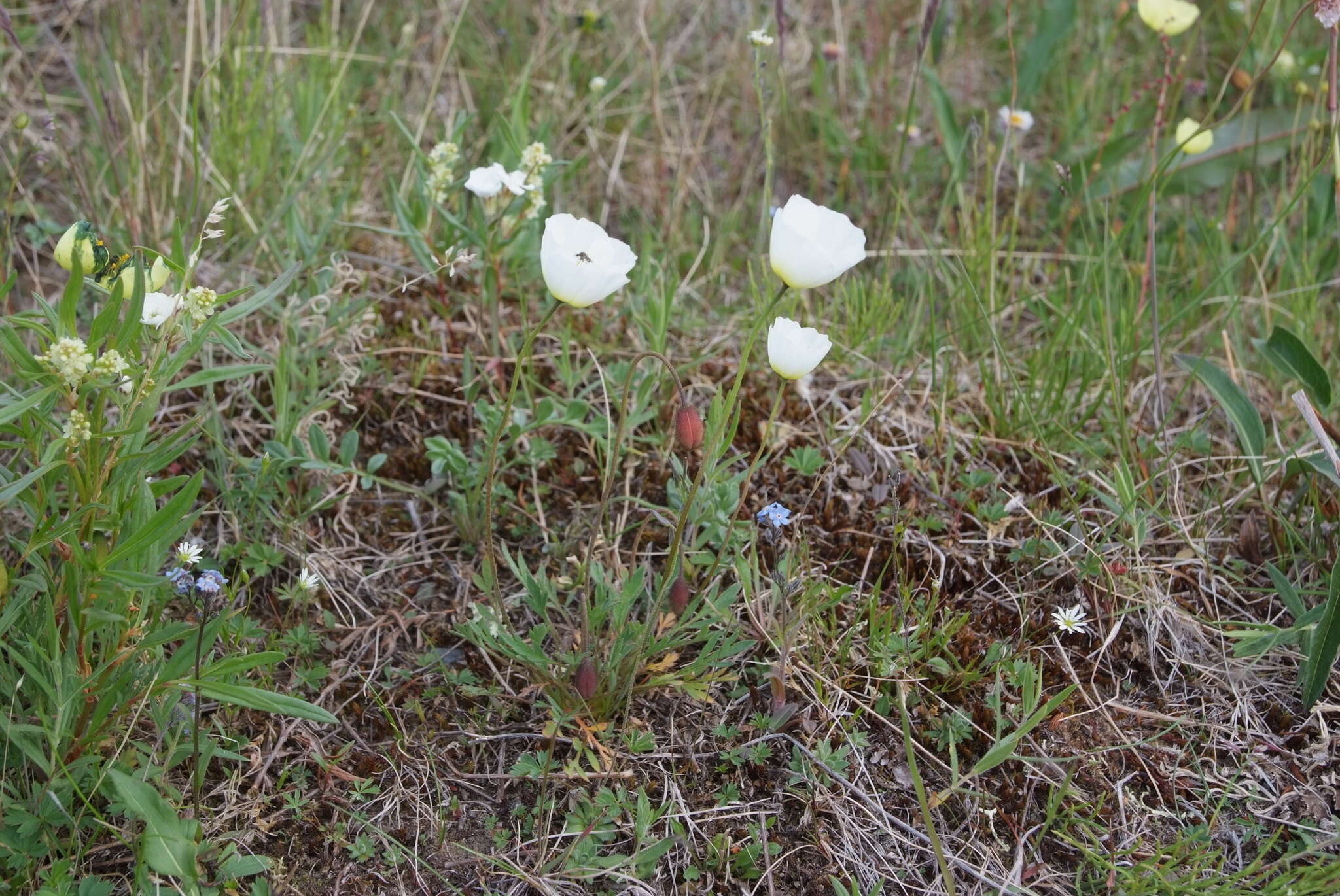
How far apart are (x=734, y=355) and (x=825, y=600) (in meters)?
0.76

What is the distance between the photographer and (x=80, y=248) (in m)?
1.41

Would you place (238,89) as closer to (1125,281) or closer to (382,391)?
(382,391)

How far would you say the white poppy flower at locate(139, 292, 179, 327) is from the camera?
4.93 feet

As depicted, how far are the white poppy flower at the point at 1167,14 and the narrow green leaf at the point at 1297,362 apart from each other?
36.6 inches

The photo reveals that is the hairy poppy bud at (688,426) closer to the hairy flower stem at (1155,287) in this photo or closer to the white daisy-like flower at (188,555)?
the white daisy-like flower at (188,555)

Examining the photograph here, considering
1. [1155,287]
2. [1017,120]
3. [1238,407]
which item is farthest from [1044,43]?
[1238,407]

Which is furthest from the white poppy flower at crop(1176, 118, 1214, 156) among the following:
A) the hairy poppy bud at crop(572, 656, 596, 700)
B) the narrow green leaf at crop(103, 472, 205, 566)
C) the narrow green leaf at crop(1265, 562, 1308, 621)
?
the narrow green leaf at crop(103, 472, 205, 566)

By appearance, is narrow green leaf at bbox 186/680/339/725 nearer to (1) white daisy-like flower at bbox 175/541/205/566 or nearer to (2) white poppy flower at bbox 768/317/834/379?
(1) white daisy-like flower at bbox 175/541/205/566

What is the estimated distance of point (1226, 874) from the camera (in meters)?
1.56

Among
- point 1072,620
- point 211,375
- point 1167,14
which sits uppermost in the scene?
point 1167,14

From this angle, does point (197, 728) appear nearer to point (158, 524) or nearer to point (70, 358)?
point (158, 524)

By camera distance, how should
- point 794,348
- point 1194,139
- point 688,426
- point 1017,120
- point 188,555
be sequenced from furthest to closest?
point 1017,120 → point 1194,139 → point 188,555 → point 688,426 → point 794,348

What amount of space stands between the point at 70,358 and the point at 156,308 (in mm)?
283

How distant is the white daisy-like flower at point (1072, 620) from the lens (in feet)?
5.82
